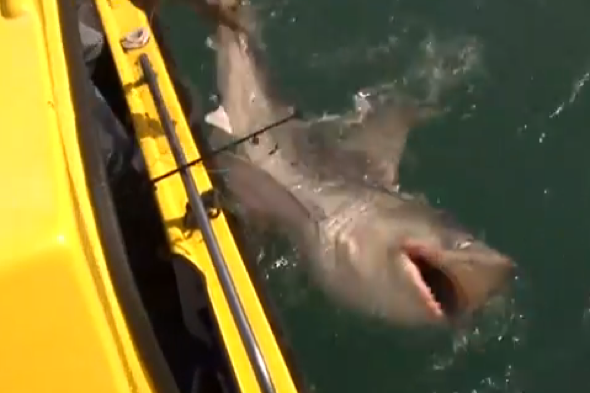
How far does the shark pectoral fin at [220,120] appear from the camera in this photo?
141 inches

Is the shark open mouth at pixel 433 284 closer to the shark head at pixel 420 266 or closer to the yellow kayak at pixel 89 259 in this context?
the shark head at pixel 420 266

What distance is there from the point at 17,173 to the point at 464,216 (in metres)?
2.01

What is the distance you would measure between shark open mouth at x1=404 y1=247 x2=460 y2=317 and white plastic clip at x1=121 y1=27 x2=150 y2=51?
37.5 inches

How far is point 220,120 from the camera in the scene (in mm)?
3637

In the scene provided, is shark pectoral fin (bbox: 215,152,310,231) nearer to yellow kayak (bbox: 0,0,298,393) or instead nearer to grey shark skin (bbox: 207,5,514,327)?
grey shark skin (bbox: 207,5,514,327)

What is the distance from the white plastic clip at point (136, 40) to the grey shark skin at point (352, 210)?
1.20 ft

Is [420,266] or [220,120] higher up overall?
[220,120]

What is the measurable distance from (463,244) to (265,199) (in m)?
0.61

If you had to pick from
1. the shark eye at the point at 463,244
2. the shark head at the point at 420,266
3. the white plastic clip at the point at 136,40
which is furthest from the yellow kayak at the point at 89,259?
the shark eye at the point at 463,244

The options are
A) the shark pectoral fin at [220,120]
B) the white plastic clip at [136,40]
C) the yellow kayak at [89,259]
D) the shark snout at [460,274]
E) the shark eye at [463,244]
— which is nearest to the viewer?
the yellow kayak at [89,259]

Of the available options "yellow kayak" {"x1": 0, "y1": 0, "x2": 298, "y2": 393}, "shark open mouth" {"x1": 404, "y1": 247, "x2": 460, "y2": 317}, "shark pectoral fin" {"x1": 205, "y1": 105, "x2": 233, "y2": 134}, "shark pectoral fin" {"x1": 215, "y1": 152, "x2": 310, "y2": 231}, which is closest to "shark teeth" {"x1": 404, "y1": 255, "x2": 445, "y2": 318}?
"shark open mouth" {"x1": 404, "y1": 247, "x2": 460, "y2": 317}

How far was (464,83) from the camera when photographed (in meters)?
4.06

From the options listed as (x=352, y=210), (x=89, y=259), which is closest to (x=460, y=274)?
(x=352, y=210)

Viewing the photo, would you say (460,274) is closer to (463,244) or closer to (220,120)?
(463,244)
